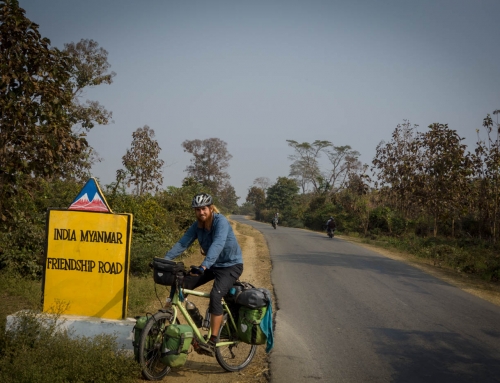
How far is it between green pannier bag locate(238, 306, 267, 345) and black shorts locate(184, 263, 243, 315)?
0.29 m

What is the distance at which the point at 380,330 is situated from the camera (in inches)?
285

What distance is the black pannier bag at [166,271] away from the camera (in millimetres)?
4824

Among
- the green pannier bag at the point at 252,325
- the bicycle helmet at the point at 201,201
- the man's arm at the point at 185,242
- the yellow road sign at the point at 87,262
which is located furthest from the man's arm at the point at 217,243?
the yellow road sign at the point at 87,262

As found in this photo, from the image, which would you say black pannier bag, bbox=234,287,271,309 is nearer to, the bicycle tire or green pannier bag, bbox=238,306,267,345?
green pannier bag, bbox=238,306,267,345

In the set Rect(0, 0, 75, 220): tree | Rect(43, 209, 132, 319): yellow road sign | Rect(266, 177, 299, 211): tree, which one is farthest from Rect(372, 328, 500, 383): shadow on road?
Rect(266, 177, 299, 211): tree

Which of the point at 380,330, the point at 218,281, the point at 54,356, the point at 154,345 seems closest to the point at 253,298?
the point at 218,281

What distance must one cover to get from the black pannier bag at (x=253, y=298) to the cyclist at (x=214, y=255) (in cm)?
18

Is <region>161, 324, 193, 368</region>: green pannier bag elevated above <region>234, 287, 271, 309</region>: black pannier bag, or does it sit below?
below

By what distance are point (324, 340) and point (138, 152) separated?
22.3m

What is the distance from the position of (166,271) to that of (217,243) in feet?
2.04

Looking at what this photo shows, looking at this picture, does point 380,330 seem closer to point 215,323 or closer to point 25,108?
point 215,323

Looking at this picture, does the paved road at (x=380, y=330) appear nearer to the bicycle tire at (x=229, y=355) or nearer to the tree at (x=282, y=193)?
the bicycle tire at (x=229, y=355)

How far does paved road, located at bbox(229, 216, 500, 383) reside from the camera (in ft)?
17.9

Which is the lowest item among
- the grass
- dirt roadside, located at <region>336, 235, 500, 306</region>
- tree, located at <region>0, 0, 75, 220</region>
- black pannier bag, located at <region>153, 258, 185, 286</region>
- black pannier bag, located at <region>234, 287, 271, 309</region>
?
dirt roadside, located at <region>336, 235, 500, 306</region>
